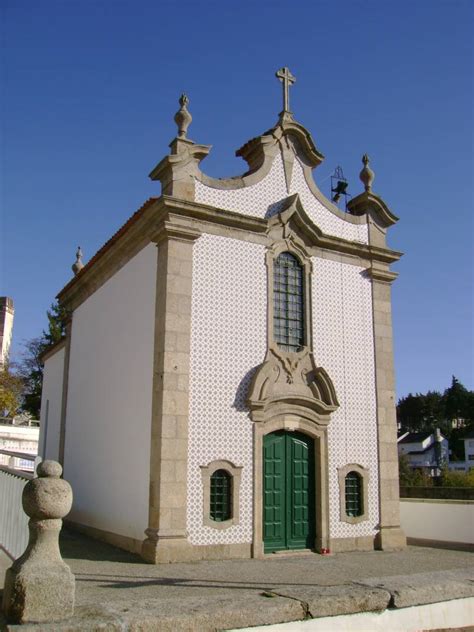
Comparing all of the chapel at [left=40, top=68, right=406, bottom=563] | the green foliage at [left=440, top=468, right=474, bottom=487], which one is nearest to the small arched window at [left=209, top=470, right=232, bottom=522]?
the chapel at [left=40, top=68, right=406, bottom=563]

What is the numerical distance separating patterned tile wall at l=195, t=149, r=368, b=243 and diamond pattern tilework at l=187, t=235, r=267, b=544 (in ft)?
2.45

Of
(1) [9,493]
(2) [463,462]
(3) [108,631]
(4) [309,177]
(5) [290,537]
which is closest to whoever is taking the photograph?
(3) [108,631]

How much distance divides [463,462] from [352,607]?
214 feet

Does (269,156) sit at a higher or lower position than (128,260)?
higher

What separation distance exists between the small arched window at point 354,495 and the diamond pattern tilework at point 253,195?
5253 millimetres

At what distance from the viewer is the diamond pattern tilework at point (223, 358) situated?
32.8ft

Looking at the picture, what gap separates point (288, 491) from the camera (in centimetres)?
1084

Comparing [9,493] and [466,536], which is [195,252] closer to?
[9,493]

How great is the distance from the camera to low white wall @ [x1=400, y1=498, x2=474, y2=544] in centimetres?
1220

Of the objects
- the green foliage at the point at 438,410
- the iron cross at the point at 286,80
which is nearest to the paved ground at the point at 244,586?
the iron cross at the point at 286,80

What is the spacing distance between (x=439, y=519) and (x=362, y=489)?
87.5 inches

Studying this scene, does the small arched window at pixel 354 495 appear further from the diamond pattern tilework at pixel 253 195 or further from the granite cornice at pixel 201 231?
the diamond pattern tilework at pixel 253 195

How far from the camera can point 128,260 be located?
40.1 feet

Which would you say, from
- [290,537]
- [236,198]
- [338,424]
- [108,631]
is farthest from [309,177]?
[108,631]
